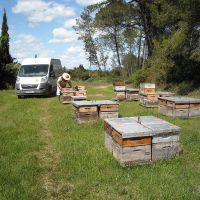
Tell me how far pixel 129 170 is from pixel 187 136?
122 inches

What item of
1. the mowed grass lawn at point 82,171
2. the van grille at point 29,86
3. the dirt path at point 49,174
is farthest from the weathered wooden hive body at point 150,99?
the van grille at point 29,86

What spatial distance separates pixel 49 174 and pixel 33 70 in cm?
1649

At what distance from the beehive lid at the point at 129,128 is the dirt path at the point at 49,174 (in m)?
1.45

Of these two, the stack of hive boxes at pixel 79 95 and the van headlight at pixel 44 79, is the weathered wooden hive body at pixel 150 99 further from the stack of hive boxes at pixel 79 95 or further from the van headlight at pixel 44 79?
the van headlight at pixel 44 79

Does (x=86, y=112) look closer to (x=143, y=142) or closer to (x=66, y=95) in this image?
(x=143, y=142)

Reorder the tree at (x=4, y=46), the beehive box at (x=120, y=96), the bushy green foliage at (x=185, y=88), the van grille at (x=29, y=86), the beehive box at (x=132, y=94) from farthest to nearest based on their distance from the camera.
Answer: the tree at (x=4, y=46) → the van grille at (x=29, y=86) → the bushy green foliage at (x=185, y=88) → the beehive box at (x=120, y=96) → the beehive box at (x=132, y=94)

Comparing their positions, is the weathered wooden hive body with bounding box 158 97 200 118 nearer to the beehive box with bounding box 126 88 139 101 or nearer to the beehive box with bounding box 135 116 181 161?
the beehive box with bounding box 135 116 181 161

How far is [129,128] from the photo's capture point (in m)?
7.19

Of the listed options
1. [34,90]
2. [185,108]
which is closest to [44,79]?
[34,90]

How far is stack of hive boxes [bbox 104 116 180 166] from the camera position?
6.79 metres

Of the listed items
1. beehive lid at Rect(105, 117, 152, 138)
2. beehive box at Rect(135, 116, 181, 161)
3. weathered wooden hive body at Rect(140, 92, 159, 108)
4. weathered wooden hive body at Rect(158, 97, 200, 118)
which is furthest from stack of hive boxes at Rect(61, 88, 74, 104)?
beehive box at Rect(135, 116, 181, 161)

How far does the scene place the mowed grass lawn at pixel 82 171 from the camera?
5.68 metres

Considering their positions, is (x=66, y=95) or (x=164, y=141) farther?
(x=66, y=95)

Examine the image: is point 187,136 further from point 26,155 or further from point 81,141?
point 26,155
